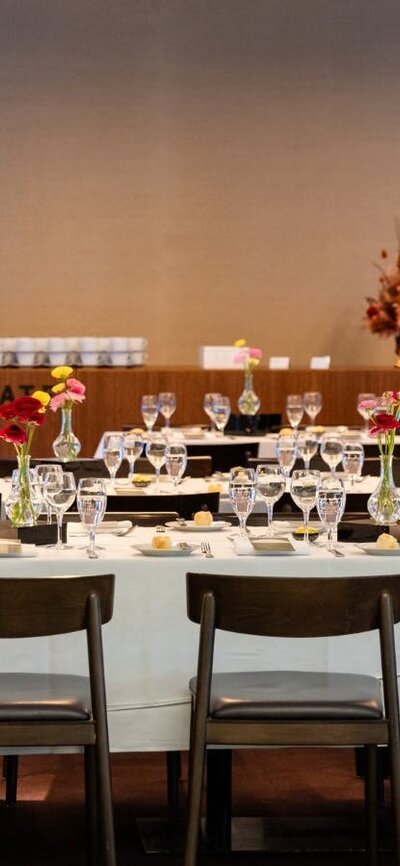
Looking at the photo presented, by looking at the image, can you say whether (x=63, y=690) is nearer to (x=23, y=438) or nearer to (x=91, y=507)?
(x=91, y=507)

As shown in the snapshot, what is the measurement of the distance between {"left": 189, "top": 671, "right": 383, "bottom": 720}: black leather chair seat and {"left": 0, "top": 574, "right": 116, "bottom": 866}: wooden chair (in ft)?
0.81

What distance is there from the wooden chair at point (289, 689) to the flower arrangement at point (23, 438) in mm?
978

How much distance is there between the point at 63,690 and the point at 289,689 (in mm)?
470

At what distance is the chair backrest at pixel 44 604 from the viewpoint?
288 cm

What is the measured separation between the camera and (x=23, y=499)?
12.9 feet

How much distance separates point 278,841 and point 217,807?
0.61 ft

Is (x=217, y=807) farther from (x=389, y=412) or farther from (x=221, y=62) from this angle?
(x=221, y=62)

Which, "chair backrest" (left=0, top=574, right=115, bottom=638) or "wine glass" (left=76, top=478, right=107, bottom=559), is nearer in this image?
"chair backrest" (left=0, top=574, right=115, bottom=638)

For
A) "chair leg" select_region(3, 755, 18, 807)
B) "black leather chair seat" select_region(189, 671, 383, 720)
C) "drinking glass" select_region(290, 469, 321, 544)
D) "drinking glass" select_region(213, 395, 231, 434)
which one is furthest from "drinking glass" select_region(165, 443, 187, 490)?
"drinking glass" select_region(213, 395, 231, 434)

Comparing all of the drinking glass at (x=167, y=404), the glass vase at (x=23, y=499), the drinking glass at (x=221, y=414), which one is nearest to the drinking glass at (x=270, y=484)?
the glass vase at (x=23, y=499)

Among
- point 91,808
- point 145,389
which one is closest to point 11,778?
point 91,808

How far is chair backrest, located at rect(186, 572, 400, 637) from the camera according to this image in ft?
9.50

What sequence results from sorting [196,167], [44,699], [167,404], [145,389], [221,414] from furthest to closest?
[196,167] < [145,389] < [167,404] < [221,414] < [44,699]

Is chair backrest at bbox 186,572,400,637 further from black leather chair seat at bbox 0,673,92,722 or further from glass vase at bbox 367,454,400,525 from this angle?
glass vase at bbox 367,454,400,525
